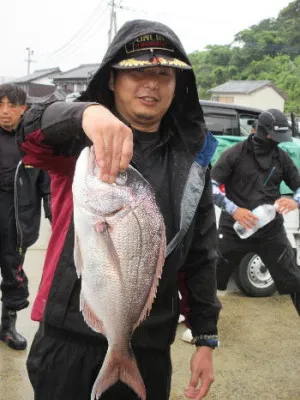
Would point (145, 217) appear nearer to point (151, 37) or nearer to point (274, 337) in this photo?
point (151, 37)

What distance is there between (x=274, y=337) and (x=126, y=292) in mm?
3562

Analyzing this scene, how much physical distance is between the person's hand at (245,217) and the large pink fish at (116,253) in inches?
121

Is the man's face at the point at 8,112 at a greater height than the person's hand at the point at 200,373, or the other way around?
the man's face at the point at 8,112

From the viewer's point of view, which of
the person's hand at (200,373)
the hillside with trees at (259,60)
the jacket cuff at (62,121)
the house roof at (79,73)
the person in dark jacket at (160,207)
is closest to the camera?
the jacket cuff at (62,121)

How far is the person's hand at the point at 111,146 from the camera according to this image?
136 cm

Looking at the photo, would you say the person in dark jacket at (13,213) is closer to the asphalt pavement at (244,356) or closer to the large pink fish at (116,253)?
the asphalt pavement at (244,356)

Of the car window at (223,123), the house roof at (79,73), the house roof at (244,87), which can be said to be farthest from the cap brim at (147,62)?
the house roof at (244,87)

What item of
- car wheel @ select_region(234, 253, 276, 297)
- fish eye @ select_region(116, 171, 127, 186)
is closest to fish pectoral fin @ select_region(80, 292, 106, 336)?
fish eye @ select_region(116, 171, 127, 186)

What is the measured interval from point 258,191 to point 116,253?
3.62 m

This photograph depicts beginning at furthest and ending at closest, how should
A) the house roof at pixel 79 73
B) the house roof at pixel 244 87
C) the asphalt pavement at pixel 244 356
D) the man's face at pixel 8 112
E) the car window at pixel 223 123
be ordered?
the house roof at pixel 244 87 → the house roof at pixel 79 73 → the car window at pixel 223 123 → the man's face at pixel 8 112 → the asphalt pavement at pixel 244 356

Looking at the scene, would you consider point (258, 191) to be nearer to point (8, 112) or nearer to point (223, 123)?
point (8, 112)

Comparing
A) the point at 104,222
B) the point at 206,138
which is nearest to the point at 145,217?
the point at 104,222

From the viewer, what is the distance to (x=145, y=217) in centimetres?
152

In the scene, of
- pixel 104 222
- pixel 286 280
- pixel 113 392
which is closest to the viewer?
pixel 104 222
